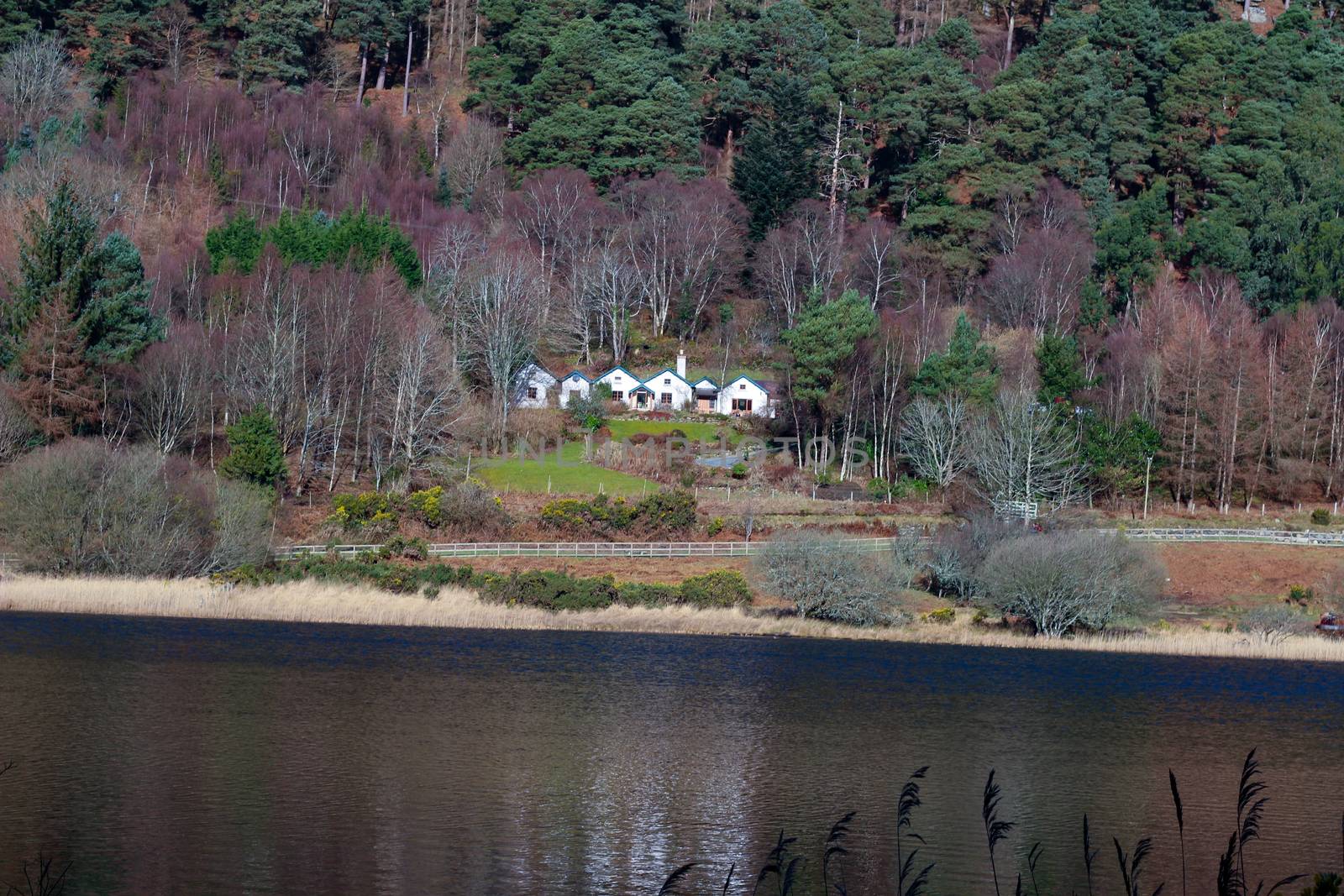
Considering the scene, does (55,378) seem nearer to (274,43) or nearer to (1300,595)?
(1300,595)

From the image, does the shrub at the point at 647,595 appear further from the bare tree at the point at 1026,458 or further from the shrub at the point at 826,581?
the bare tree at the point at 1026,458

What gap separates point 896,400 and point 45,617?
47.8 metres

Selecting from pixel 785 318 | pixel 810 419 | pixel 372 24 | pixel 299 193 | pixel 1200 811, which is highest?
pixel 372 24

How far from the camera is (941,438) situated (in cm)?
7375

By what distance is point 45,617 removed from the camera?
45.4 metres

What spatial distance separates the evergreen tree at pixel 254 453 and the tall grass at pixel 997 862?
4033 centimetres

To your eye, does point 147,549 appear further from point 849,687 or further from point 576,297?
point 576,297

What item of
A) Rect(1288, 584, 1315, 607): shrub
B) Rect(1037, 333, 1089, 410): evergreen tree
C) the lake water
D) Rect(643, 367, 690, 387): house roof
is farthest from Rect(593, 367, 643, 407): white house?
the lake water

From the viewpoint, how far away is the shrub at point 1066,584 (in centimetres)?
4866

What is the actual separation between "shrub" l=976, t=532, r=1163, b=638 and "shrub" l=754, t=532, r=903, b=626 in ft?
13.1

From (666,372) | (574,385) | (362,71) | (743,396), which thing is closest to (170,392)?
(574,385)

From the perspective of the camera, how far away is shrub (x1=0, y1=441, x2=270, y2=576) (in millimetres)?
49375

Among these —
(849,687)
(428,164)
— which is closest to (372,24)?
(428,164)

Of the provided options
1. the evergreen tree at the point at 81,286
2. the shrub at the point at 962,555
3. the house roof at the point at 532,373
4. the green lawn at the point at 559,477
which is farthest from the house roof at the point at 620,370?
the shrub at the point at 962,555
